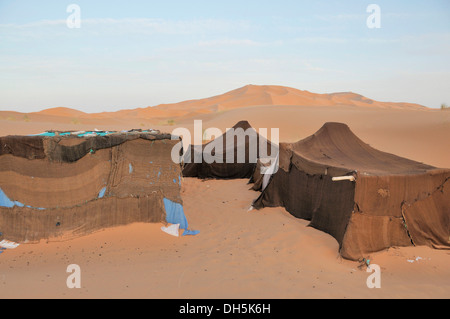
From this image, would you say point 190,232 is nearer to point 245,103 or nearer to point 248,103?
point 248,103

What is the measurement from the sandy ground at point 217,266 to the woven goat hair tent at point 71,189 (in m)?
0.33

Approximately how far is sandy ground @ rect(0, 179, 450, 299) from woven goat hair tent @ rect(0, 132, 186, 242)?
0.33 m

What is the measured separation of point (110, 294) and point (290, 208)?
4.78 meters

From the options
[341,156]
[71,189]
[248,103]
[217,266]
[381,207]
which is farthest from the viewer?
[248,103]

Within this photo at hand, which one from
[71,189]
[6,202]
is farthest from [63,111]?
[71,189]

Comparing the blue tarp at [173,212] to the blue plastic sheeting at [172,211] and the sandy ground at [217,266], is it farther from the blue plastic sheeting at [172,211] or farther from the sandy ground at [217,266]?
the sandy ground at [217,266]

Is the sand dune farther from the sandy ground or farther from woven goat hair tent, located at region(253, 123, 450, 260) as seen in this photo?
the sandy ground

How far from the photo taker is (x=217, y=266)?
5.25 metres

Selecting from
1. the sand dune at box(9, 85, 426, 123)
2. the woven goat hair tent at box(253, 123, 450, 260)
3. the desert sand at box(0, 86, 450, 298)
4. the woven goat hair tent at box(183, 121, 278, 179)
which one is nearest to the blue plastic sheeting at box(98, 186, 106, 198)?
the desert sand at box(0, 86, 450, 298)

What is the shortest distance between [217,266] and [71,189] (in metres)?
3.23

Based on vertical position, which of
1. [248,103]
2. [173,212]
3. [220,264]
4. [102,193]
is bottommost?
[220,264]

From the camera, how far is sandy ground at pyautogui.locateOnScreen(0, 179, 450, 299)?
4438 millimetres

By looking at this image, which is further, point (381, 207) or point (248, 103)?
point (248, 103)

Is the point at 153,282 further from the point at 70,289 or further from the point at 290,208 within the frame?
the point at 290,208
